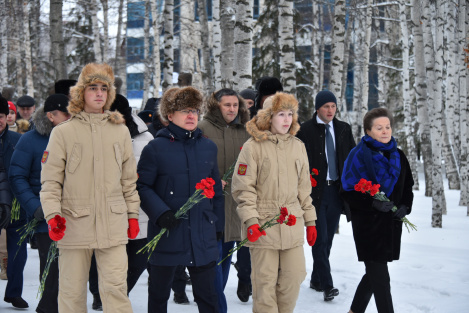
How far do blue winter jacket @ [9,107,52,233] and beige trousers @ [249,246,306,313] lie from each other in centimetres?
187

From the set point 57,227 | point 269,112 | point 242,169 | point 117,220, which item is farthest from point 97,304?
point 269,112

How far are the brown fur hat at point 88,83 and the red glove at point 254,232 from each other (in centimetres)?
150

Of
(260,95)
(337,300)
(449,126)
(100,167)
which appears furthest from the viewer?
(449,126)

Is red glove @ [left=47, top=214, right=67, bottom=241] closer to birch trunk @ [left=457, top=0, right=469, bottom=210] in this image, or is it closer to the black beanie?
the black beanie

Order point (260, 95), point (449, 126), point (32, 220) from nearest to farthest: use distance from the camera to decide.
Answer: point (32, 220)
point (260, 95)
point (449, 126)

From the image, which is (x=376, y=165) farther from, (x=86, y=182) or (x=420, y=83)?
(x=420, y=83)

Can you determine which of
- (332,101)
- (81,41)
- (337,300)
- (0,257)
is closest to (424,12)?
(332,101)

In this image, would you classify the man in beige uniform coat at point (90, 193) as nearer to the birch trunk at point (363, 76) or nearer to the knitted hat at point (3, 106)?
the knitted hat at point (3, 106)

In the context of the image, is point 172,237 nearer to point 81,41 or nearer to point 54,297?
point 54,297

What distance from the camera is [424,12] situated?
12.9 m

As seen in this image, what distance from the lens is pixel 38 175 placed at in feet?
17.7

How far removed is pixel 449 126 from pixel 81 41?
74.8 feet

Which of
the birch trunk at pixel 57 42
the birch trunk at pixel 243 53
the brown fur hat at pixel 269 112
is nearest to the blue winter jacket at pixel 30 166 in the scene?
the brown fur hat at pixel 269 112

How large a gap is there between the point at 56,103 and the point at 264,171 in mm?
2008
